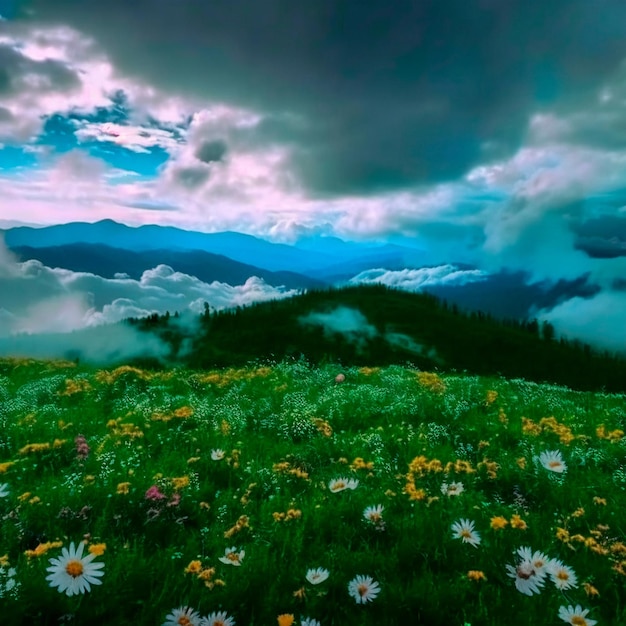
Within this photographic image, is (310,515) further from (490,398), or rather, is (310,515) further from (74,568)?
(490,398)

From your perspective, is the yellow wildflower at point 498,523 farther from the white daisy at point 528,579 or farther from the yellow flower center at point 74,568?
the yellow flower center at point 74,568

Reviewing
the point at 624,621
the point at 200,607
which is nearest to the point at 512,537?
the point at 624,621

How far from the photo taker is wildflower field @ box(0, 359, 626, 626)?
361 cm

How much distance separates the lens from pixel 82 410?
10.5m

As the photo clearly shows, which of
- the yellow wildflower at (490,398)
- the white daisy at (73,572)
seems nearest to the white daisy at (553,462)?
the white daisy at (73,572)

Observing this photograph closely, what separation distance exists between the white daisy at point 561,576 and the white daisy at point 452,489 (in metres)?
1.45

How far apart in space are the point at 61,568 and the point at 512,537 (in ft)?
11.9

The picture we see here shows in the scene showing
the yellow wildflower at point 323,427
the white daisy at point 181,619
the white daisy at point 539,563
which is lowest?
the yellow wildflower at point 323,427

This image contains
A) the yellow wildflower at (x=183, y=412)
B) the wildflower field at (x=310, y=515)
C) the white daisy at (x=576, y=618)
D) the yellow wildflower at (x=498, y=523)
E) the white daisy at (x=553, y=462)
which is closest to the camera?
the white daisy at (x=576, y=618)

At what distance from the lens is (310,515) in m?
5.18

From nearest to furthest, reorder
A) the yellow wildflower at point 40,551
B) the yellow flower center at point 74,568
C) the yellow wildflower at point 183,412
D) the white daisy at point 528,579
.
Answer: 1. the yellow flower center at point 74,568
2. the white daisy at point 528,579
3. the yellow wildflower at point 40,551
4. the yellow wildflower at point 183,412

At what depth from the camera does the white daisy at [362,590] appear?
11.5ft

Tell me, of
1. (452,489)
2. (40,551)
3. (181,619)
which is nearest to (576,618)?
(452,489)

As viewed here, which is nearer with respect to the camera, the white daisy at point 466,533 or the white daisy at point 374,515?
the white daisy at point 466,533
